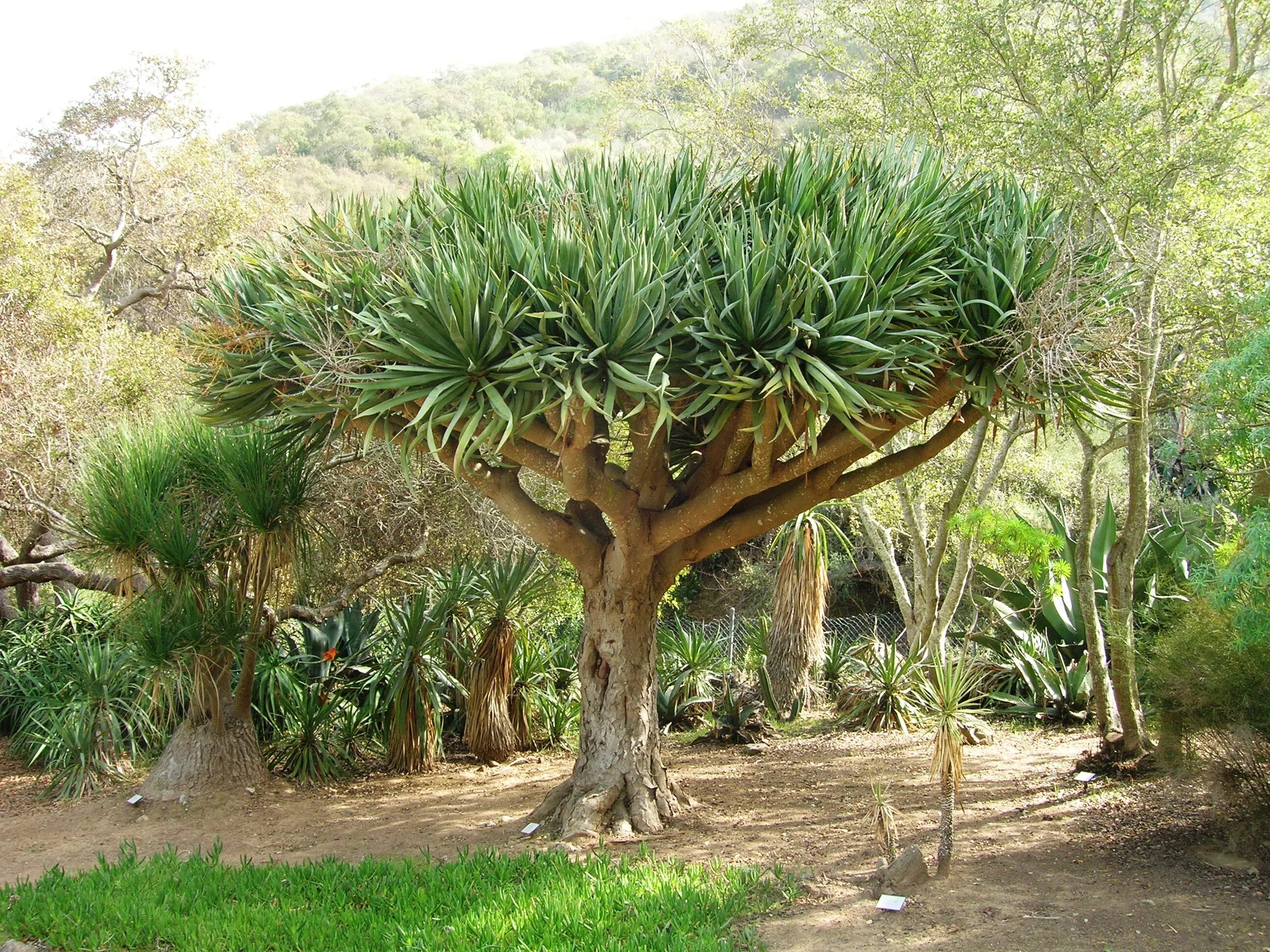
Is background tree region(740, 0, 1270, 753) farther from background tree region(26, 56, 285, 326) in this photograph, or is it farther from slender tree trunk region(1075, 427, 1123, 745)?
background tree region(26, 56, 285, 326)

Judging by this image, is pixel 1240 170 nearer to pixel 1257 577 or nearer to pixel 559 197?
pixel 1257 577

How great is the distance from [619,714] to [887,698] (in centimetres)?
450

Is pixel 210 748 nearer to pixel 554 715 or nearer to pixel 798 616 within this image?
pixel 554 715

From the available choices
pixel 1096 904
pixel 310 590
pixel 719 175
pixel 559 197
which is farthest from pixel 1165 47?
pixel 310 590

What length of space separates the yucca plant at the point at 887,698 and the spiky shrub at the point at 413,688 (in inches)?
174

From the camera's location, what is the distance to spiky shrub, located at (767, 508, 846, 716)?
11.8 m

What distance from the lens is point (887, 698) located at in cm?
1076

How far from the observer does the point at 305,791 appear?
29.0ft

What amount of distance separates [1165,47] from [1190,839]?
5.98 meters

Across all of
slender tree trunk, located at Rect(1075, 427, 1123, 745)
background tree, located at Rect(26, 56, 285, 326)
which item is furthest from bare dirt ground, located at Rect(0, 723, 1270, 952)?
background tree, located at Rect(26, 56, 285, 326)

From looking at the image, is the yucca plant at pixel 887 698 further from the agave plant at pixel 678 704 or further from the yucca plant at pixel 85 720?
the yucca plant at pixel 85 720

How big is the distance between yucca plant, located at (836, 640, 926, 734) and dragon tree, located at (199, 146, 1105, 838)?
3.79 metres

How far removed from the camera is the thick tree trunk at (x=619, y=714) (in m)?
7.14

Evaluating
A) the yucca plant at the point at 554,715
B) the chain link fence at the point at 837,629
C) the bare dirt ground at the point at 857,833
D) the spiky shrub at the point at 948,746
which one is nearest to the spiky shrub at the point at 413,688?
the bare dirt ground at the point at 857,833
